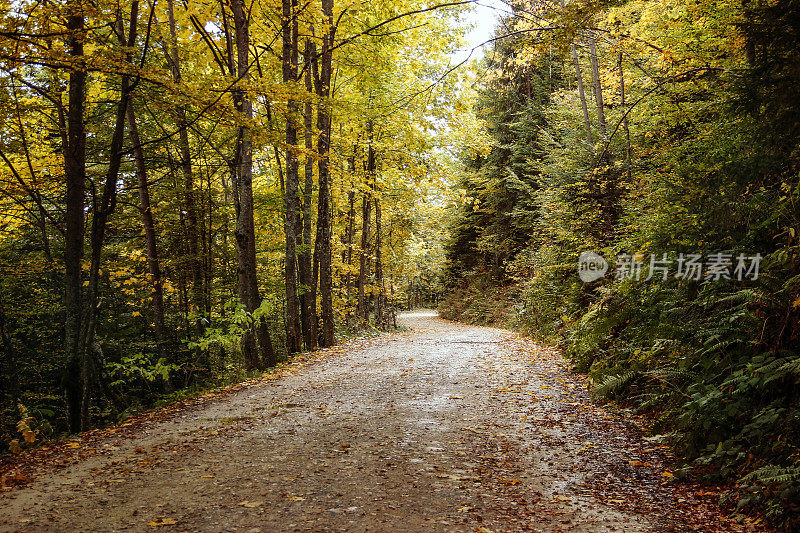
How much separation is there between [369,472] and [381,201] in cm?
1651

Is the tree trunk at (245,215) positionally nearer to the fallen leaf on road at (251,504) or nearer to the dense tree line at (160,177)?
the dense tree line at (160,177)

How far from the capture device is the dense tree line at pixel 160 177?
24.6ft

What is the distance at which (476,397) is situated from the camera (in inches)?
321

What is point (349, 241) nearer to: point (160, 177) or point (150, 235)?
point (160, 177)

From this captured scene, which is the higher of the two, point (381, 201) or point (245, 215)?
point (381, 201)

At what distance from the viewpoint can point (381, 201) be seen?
20547mm

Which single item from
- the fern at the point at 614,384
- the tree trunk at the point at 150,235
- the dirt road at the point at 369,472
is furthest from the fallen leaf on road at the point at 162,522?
the tree trunk at the point at 150,235

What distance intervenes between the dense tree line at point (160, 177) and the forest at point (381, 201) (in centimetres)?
8

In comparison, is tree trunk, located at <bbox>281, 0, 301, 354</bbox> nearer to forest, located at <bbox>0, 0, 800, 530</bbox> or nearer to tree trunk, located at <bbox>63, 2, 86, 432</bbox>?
forest, located at <bbox>0, 0, 800, 530</bbox>

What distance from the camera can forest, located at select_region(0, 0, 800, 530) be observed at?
4.83m

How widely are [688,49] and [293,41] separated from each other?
390 inches

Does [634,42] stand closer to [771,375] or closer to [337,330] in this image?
[771,375]

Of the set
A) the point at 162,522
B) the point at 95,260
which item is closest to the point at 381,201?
the point at 95,260

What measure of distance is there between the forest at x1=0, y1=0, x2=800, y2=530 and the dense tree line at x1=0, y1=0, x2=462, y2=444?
0.08 meters
